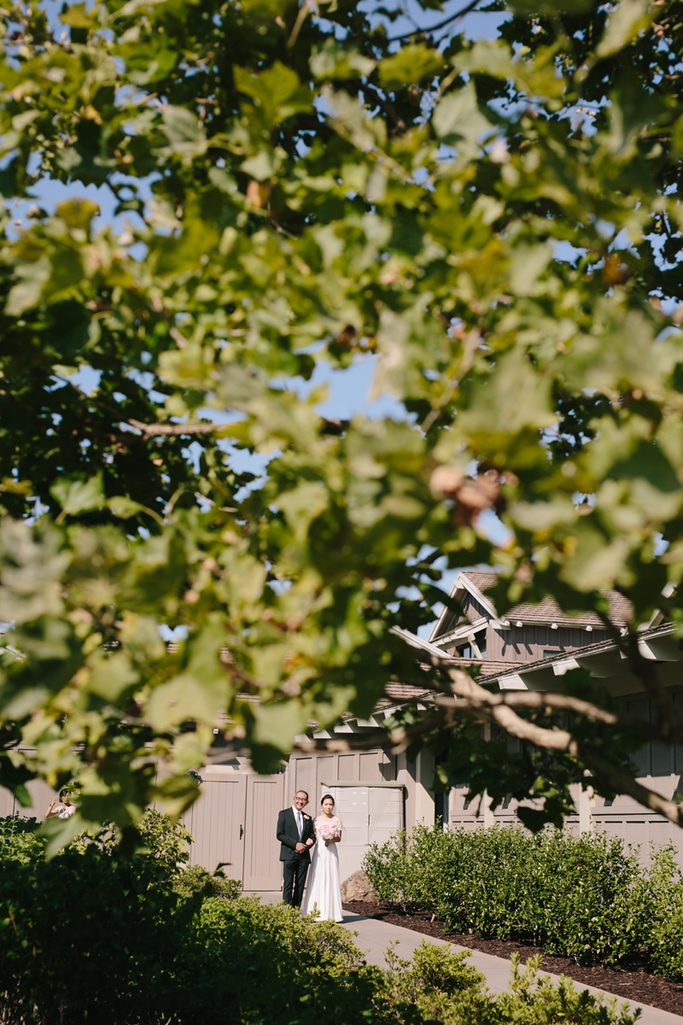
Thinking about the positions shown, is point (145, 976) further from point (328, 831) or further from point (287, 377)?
point (328, 831)

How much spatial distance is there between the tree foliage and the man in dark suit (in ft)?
36.0

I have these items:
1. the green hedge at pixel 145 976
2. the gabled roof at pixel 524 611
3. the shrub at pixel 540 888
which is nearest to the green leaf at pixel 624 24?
the green hedge at pixel 145 976

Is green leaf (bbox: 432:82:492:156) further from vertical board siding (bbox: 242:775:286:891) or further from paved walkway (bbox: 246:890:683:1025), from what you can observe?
vertical board siding (bbox: 242:775:286:891)

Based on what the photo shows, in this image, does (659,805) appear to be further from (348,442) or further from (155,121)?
(155,121)

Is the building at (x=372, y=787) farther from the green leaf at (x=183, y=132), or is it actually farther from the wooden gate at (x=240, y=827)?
the green leaf at (x=183, y=132)

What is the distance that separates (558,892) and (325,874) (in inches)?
168

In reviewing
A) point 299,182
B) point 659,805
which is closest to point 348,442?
point 299,182

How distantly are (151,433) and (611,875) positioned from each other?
9032mm

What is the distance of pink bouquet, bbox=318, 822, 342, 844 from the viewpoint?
1320 centimetres

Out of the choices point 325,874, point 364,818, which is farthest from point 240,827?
point 325,874

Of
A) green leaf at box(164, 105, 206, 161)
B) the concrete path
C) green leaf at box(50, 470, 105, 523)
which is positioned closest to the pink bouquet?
the concrete path

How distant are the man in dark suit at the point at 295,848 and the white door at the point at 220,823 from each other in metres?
5.19

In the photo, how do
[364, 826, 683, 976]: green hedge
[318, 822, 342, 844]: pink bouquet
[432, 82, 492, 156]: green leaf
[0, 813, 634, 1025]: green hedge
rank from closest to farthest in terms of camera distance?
[432, 82, 492, 156]: green leaf < [0, 813, 634, 1025]: green hedge < [364, 826, 683, 976]: green hedge < [318, 822, 342, 844]: pink bouquet

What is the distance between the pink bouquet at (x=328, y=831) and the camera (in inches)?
520
